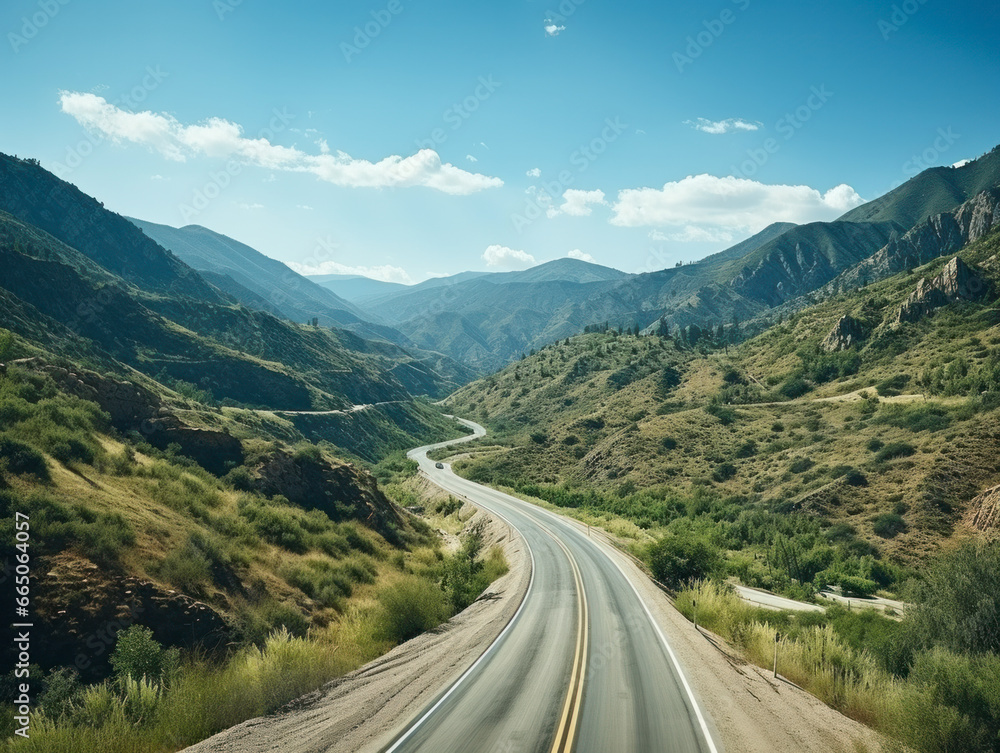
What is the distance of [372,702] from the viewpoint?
11305 mm

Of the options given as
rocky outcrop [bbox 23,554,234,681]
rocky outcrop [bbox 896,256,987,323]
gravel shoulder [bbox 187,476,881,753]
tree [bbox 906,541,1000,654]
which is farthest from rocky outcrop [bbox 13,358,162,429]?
rocky outcrop [bbox 896,256,987,323]

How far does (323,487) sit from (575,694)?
79.9ft

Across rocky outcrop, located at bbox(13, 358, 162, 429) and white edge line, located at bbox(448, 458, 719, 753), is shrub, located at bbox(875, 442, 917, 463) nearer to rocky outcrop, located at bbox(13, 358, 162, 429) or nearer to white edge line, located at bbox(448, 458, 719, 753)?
white edge line, located at bbox(448, 458, 719, 753)

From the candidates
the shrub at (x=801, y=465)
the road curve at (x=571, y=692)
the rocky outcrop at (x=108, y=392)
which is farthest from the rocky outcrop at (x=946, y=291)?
the rocky outcrop at (x=108, y=392)

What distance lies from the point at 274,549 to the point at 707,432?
5897cm

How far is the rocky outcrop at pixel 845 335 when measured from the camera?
85.1 meters

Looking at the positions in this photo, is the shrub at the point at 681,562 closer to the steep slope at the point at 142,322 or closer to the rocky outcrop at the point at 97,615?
the rocky outcrop at the point at 97,615

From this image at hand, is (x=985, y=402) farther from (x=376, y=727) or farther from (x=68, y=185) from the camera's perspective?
(x=68, y=185)

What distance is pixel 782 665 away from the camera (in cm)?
1435

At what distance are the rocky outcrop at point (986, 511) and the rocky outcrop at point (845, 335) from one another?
54775mm

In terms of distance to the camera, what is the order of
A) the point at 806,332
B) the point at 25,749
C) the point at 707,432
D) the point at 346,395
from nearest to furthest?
the point at 25,749
the point at 707,432
the point at 806,332
the point at 346,395

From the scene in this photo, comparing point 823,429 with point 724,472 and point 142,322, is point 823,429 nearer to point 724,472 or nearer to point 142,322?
point 724,472

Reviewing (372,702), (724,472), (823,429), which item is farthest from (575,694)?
(823,429)

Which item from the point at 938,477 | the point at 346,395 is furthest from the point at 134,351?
the point at 938,477
